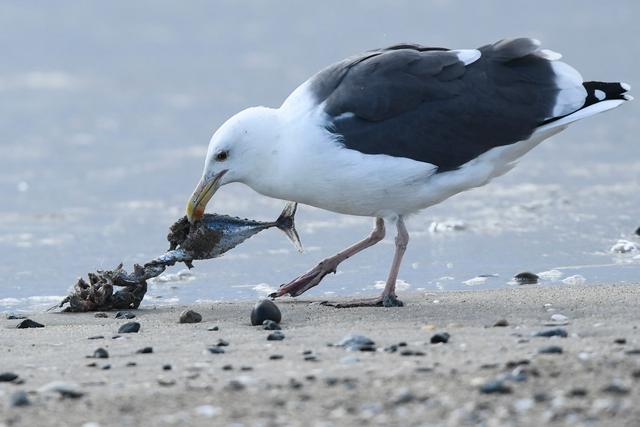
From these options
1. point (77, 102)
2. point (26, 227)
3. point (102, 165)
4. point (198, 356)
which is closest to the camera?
point (198, 356)

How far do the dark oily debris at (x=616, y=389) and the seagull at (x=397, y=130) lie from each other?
304cm

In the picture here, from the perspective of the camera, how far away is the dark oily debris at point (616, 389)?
15.7 ft

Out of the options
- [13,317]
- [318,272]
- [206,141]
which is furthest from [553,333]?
[206,141]

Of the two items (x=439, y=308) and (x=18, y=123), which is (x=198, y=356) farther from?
(x=18, y=123)

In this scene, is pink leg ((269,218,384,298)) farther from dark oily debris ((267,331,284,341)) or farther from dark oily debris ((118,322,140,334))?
dark oily debris ((267,331,284,341))

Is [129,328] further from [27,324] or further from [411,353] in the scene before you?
[411,353]

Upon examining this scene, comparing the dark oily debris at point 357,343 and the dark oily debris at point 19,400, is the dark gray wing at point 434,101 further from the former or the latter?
the dark oily debris at point 19,400

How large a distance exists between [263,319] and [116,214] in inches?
178

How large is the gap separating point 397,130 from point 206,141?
620 cm

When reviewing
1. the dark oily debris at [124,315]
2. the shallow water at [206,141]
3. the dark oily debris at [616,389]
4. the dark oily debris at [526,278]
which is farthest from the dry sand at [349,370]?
the shallow water at [206,141]

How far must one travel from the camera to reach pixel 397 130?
7.87 meters

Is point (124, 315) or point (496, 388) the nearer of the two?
point (496, 388)

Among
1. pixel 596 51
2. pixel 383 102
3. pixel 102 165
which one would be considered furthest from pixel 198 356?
pixel 596 51

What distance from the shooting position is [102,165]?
1305cm
